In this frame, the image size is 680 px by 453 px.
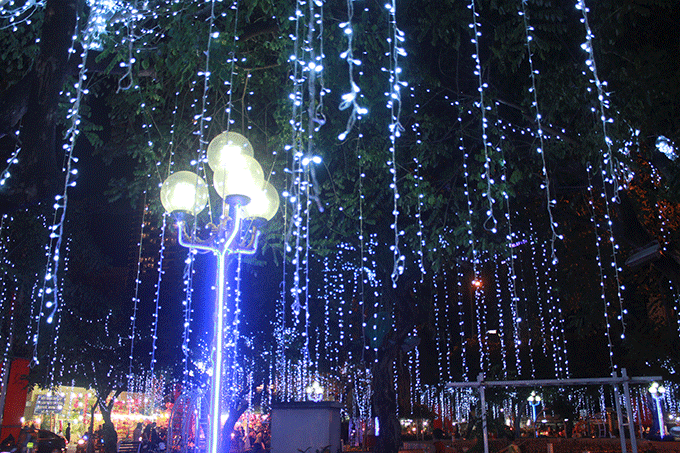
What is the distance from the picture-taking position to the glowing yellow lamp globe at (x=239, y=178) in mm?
4332

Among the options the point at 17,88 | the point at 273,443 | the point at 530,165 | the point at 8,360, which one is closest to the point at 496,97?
the point at 530,165

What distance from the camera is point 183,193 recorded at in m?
4.67

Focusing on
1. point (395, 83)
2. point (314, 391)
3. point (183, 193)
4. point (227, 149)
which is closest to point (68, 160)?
point (183, 193)

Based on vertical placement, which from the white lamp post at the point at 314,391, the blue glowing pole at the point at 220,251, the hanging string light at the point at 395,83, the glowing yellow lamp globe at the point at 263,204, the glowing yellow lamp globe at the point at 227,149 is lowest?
the white lamp post at the point at 314,391

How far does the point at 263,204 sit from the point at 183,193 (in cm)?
74

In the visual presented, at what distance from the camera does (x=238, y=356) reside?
15.6m

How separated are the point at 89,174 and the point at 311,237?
19.7ft

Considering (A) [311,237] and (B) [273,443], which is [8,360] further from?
(A) [311,237]

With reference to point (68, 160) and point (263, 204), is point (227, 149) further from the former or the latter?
point (68, 160)

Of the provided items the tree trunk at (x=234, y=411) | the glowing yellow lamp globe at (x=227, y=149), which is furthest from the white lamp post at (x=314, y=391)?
the glowing yellow lamp globe at (x=227, y=149)

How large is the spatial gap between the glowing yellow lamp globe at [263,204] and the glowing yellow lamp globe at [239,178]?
147 mm

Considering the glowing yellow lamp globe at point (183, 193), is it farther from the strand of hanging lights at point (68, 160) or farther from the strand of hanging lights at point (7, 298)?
the strand of hanging lights at point (7, 298)

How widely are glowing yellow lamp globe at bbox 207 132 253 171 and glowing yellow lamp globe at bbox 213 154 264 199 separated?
0.04 m

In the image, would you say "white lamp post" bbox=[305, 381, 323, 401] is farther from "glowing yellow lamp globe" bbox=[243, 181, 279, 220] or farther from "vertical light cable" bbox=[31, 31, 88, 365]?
"glowing yellow lamp globe" bbox=[243, 181, 279, 220]
